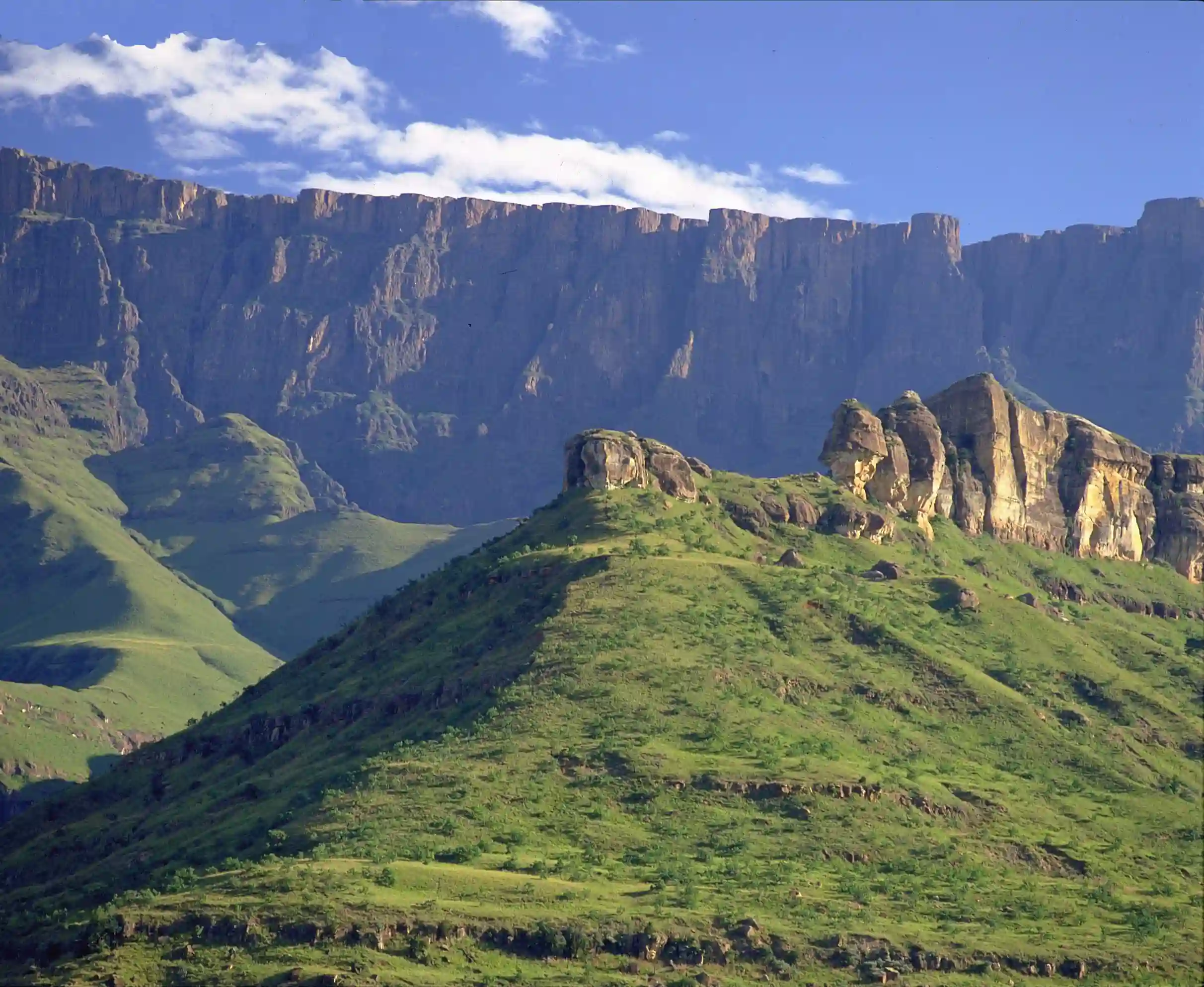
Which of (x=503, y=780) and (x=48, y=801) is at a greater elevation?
(x=503, y=780)

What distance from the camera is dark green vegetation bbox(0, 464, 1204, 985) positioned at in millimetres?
132250

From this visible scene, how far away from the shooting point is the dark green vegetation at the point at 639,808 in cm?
13225

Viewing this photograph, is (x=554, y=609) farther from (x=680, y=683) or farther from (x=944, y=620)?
(x=944, y=620)

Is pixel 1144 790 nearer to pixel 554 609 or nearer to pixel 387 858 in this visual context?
pixel 554 609

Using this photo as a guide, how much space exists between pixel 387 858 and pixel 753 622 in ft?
163

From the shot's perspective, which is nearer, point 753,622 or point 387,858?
point 387,858

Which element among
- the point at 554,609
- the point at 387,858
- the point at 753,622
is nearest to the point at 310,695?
the point at 554,609

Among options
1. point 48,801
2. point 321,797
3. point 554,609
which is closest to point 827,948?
point 321,797

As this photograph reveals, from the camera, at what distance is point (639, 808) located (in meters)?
153

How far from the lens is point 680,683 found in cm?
17075

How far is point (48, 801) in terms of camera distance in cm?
19000

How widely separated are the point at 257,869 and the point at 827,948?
3038 centimetres

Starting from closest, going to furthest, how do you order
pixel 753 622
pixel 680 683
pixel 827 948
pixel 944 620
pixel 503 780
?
pixel 827 948, pixel 503 780, pixel 680 683, pixel 753 622, pixel 944 620

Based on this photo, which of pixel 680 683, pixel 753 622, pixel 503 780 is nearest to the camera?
pixel 503 780
